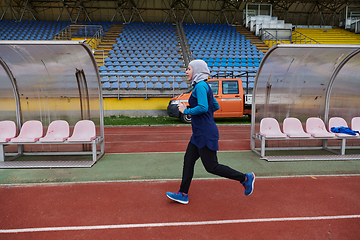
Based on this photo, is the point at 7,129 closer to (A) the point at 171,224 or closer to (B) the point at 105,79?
(A) the point at 171,224

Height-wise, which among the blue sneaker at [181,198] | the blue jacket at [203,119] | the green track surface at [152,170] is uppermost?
the blue jacket at [203,119]

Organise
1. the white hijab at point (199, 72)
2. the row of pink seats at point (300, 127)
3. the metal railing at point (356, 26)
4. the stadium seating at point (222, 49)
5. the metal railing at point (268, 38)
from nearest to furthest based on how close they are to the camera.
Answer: the white hijab at point (199, 72)
the row of pink seats at point (300, 127)
the stadium seating at point (222, 49)
the metal railing at point (268, 38)
the metal railing at point (356, 26)

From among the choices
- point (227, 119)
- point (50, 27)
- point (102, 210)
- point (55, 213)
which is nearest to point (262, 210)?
point (102, 210)

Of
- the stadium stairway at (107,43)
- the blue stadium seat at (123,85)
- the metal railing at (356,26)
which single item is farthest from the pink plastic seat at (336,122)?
the metal railing at (356,26)

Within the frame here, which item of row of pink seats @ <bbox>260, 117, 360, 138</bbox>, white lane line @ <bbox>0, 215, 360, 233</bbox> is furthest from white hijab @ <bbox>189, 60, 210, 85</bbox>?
row of pink seats @ <bbox>260, 117, 360, 138</bbox>

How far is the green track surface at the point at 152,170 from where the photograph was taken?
470 cm

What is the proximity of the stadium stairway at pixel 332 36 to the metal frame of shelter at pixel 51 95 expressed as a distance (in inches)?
1003

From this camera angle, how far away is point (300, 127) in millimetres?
6492

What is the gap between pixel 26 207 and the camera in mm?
3549

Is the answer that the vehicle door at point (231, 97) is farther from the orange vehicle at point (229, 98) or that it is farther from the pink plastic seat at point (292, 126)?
the pink plastic seat at point (292, 126)

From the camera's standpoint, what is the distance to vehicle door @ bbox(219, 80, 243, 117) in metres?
11.7

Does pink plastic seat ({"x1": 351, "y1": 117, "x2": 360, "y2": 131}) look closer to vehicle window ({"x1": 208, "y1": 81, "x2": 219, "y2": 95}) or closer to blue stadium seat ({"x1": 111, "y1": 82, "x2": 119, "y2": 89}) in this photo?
vehicle window ({"x1": 208, "y1": 81, "x2": 219, "y2": 95})

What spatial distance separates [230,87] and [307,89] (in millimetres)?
5102

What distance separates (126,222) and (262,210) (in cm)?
189
